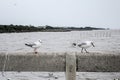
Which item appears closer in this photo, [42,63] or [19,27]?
[42,63]

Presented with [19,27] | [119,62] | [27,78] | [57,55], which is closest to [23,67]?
[57,55]

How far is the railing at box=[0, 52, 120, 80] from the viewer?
437 cm

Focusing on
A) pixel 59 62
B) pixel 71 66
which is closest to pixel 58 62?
pixel 59 62

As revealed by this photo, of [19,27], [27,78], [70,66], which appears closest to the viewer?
[70,66]

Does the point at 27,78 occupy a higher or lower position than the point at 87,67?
lower

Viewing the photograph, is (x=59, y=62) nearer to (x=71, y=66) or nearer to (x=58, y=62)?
(x=58, y=62)

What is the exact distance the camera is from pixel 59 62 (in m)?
4.35

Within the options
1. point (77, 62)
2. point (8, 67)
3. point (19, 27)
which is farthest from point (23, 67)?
point (19, 27)

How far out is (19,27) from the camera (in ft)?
608

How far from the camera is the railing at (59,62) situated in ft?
14.3

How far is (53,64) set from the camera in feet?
14.3

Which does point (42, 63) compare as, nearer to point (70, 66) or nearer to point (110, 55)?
point (70, 66)

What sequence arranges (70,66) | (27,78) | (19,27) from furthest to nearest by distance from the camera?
(19,27) → (27,78) → (70,66)

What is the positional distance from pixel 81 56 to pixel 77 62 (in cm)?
11
